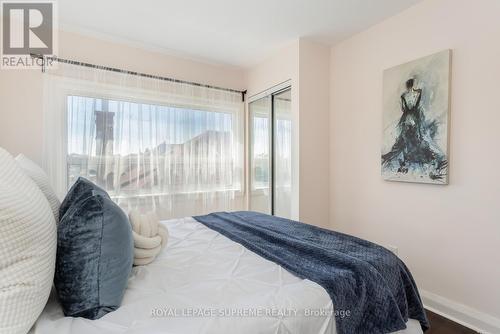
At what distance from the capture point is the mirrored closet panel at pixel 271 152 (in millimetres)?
3082

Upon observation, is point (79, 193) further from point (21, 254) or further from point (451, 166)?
point (451, 166)

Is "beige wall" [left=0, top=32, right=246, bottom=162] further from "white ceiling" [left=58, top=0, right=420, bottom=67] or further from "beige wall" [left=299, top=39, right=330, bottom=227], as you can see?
"beige wall" [left=299, top=39, right=330, bottom=227]

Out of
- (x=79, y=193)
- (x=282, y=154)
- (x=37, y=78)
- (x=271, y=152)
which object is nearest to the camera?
(x=79, y=193)

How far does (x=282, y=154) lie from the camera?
319cm

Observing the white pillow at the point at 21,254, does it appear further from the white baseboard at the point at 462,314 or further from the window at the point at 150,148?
the white baseboard at the point at 462,314

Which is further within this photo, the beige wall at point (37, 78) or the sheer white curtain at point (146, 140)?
the sheer white curtain at point (146, 140)

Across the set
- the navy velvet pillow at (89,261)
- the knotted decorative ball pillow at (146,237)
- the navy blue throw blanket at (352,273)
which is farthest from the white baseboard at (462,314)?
the navy velvet pillow at (89,261)

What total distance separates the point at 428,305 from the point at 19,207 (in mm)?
2691

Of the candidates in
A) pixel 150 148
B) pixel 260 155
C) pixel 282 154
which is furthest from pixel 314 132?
pixel 150 148

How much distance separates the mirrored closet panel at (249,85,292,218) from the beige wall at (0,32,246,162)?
114 cm

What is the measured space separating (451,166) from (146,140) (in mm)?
2900

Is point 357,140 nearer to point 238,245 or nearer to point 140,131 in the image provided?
point 238,245

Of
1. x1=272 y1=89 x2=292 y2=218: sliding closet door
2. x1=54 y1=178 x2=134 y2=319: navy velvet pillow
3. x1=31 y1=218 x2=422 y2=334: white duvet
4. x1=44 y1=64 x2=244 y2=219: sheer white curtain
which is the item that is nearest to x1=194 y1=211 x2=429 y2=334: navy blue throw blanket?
x1=31 y1=218 x2=422 y2=334: white duvet

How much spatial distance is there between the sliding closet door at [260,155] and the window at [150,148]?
0.22 metres
